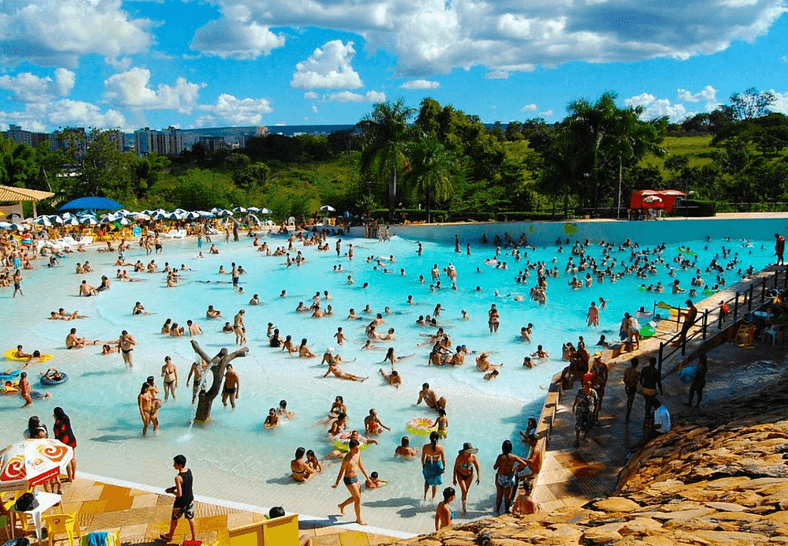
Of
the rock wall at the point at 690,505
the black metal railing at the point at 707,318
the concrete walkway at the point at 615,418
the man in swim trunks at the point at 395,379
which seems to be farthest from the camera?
the man in swim trunks at the point at 395,379

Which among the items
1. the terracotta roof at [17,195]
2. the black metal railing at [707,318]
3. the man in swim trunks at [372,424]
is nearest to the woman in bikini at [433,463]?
the man in swim trunks at [372,424]

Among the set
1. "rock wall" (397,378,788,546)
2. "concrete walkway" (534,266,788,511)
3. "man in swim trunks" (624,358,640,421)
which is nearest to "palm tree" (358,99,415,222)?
"concrete walkway" (534,266,788,511)

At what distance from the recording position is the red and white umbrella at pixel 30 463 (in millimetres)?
6789

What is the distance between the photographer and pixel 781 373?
10781 millimetres

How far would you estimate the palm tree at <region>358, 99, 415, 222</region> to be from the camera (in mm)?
38531

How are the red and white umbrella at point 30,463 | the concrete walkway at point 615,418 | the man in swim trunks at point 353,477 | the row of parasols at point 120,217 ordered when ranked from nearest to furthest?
the red and white umbrella at point 30,463 → the man in swim trunks at point 353,477 → the concrete walkway at point 615,418 → the row of parasols at point 120,217

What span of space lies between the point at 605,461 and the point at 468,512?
6.74 ft

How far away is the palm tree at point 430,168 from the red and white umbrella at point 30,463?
1318 inches

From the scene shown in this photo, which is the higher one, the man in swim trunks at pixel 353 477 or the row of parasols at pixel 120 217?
the row of parasols at pixel 120 217

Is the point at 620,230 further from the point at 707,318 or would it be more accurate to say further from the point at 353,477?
the point at 353,477

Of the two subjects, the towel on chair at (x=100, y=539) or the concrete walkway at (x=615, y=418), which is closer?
the towel on chair at (x=100, y=539)

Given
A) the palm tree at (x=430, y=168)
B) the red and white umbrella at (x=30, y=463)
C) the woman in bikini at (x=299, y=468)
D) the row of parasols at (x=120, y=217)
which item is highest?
the palm tree at (x=430, y=168)

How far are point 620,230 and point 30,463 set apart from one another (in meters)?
36.0

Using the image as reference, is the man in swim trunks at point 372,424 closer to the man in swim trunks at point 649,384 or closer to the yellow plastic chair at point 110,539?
the man in swim trunks at point 649,384
